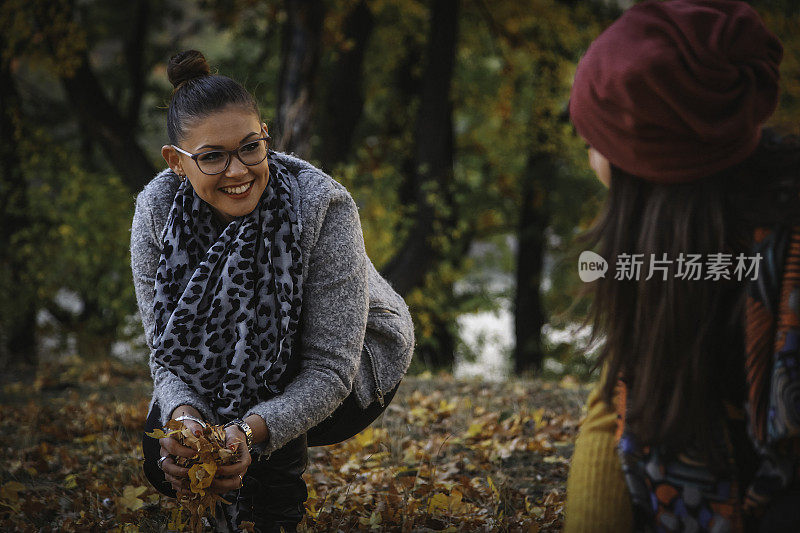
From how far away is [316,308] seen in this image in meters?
2.43

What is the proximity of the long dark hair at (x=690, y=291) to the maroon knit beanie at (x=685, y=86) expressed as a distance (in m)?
0.06

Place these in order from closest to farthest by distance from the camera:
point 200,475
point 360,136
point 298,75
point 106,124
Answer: point 200,475, point 298,75, point 106,124, point 360,136

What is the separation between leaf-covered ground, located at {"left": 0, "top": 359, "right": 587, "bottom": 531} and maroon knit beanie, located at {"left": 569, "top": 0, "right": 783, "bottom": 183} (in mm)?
1424

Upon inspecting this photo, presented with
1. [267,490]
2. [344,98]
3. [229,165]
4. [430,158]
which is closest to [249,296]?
[229,165]

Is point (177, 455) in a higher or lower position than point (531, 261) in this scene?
lower

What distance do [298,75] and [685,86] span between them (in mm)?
5752

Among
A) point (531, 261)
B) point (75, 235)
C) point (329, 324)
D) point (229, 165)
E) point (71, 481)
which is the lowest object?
point (71, 481)

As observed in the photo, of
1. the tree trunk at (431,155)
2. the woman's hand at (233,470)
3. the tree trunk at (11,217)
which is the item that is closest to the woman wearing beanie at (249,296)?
the woman's hand at (233,470)

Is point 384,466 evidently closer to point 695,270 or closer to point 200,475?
point 200,475

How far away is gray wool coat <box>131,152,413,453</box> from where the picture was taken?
7.67ft

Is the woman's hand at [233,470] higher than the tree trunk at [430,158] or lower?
lower

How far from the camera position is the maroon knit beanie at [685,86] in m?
1.61

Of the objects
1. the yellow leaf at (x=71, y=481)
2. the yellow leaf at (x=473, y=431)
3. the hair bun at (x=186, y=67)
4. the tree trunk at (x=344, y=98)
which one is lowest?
the yellow leaf at (x=71, y=481)

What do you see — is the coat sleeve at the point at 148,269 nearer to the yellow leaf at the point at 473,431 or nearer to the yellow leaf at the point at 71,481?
the yellow leaf at the point at 71,481
